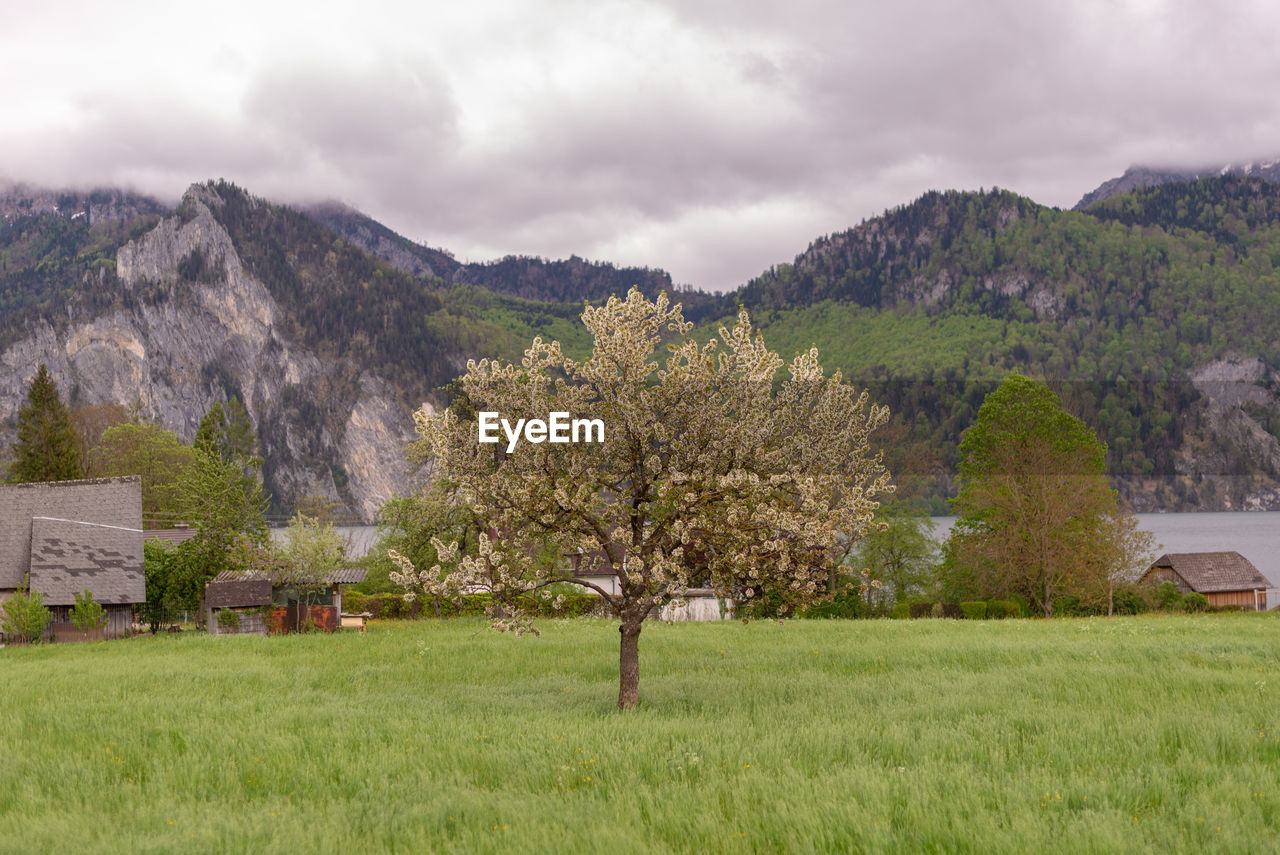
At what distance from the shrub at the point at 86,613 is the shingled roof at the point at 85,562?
151 centimetres

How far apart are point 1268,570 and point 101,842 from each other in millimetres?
125727

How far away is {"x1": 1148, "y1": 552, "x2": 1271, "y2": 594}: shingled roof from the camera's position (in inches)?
2645

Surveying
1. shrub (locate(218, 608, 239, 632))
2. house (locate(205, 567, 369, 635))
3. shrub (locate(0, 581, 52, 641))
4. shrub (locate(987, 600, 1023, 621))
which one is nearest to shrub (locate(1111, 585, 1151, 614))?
shrub (locate(987, 600, 1023, 621))

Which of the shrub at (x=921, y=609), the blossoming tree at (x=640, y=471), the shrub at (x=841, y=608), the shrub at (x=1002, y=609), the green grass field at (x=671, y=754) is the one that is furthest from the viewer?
the shrub at (x=841, y=608)

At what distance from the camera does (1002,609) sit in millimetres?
50281

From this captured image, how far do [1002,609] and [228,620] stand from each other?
42.2 m

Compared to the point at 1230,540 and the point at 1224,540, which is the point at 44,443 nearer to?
the point at 1224,540

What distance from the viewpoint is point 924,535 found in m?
63.0

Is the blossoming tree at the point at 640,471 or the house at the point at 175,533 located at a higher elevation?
the blossoming tree at the point at 640,471

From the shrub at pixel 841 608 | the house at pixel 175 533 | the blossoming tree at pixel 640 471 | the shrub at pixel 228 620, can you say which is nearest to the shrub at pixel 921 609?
the shrub at pixel 841 608

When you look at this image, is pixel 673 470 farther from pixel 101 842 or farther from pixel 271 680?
pixel 271 680

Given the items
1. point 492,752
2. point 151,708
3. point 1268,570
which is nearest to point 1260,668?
point 492,752

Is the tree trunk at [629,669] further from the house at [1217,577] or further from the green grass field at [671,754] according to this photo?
the house at [1217,577]

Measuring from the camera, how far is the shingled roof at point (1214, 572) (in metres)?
67.2
